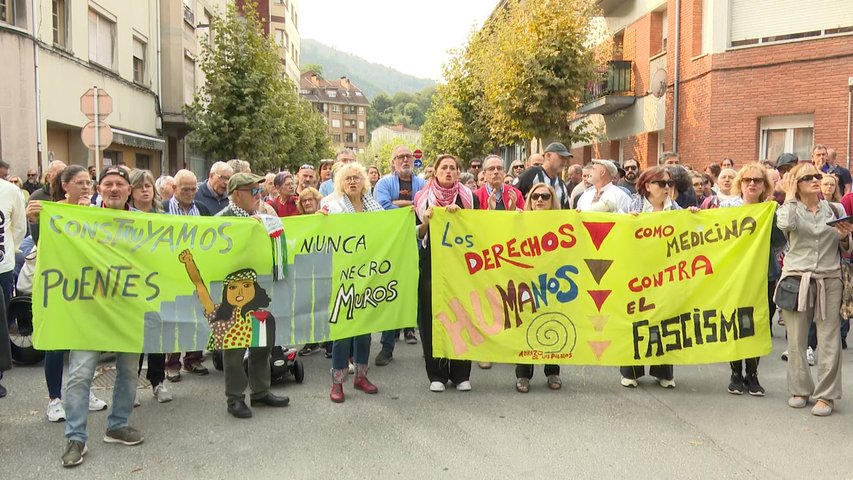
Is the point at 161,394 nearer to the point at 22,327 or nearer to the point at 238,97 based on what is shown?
the point at 22,327

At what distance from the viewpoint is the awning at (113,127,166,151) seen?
68.9 feet

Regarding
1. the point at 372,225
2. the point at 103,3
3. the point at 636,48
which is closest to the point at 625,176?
the point at 372,225

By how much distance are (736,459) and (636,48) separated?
19729mm

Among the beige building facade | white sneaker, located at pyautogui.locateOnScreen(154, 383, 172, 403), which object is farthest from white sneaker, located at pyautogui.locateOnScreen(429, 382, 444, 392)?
the beige building facade

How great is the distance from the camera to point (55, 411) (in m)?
5.62

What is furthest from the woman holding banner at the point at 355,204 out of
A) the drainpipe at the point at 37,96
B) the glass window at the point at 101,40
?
the glass window at the point at 101,40

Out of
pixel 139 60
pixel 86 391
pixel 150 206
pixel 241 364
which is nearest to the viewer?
pixel 86 391

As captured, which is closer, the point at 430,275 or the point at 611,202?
the point at 430,275

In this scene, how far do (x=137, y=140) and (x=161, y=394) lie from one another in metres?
18.3

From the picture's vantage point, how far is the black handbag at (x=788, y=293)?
18.8 feet

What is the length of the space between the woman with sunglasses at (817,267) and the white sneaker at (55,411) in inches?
216

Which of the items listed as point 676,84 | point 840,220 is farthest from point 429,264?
point 676,84

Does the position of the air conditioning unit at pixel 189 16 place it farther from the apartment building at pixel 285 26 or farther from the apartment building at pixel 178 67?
the apartment building at pixel 285 26

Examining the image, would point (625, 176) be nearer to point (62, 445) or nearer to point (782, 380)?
point (782, 380)
